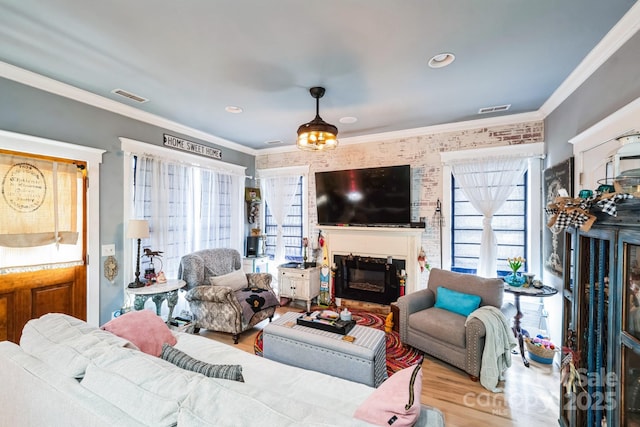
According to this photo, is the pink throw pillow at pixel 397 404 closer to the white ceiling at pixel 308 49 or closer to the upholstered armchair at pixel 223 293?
the white ceiling at pixel 308 49

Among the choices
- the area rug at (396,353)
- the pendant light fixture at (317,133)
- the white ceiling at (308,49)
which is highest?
the white ceiling at (308,49)

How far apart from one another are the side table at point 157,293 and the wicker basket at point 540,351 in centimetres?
407

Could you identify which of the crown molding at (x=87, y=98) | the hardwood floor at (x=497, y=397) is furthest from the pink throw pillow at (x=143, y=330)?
the crown molding at (x=87, y=98)

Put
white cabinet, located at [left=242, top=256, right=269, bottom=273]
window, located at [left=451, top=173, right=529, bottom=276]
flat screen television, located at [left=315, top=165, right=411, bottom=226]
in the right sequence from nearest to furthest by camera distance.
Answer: window, located at [left=451, top=173, right=529, bottom=276] → flat screen television, located at [left=315, top=165, right=411, bottom=226] → white cabinet, located at [left=242, top=256, right=269, bottom=273]

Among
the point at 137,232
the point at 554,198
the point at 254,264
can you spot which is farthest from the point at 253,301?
the point at 554,198

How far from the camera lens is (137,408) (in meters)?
1.04

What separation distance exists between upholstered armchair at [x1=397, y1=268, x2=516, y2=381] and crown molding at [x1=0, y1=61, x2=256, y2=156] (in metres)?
3.94

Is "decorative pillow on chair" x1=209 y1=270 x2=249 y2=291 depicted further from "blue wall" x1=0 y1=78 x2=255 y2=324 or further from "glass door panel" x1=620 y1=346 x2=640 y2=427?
"glass door panel" x1=620 y1=346 x2=640 y2=427

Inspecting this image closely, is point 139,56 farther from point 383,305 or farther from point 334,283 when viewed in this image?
point 383,305

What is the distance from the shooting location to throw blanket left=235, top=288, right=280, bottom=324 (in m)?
3.44

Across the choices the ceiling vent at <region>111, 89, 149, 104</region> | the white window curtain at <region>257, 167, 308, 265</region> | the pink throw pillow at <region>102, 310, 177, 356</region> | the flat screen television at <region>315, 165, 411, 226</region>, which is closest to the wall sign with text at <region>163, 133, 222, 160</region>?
the ceiling vent at <region>111, 89, 149, 104</region>

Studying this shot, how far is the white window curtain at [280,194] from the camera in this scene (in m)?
5.23

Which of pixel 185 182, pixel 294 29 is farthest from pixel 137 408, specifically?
pixel 185 182

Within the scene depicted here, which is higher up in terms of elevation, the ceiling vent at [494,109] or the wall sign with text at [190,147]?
the ceiling vent at [494,109]
